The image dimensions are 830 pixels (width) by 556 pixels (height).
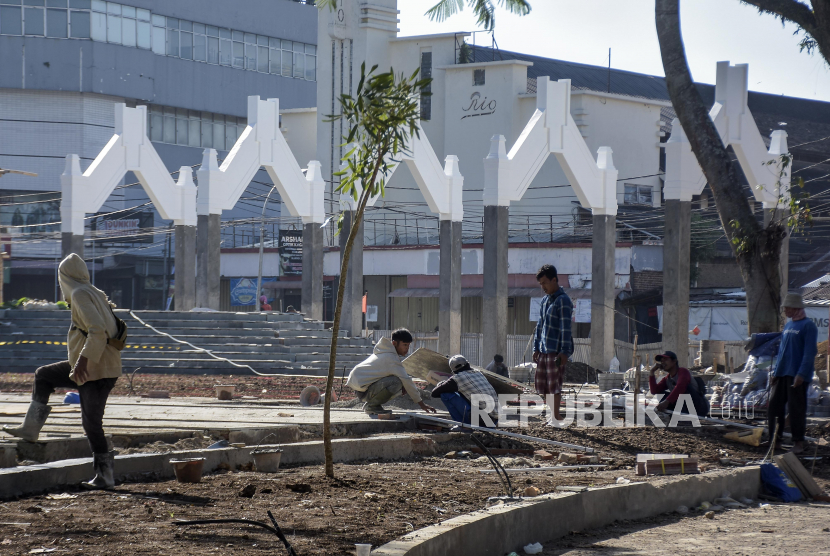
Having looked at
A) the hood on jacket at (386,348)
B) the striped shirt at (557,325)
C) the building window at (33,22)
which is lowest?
the hood on jacket at (386,348)

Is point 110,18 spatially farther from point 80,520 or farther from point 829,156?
point 80,520

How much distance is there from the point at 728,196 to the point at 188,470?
920 centimetres

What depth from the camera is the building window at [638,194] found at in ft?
145

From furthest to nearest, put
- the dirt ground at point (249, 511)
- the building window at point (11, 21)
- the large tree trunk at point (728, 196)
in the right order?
the building window at point (11, 21) < the large tree trunk at point (728, 196) < the dirt ground at point (249, 511)

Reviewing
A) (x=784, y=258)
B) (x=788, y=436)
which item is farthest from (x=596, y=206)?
(x=788, y=436)

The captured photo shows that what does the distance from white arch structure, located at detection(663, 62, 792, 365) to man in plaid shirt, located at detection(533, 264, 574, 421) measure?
10.5m

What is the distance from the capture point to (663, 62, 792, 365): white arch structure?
21859 mm

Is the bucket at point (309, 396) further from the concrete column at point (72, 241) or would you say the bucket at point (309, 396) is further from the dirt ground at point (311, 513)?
the concrete column at point (72, 241)

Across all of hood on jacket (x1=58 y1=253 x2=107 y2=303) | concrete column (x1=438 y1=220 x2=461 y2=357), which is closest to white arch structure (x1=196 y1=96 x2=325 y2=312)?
concrete column (x1=438 y1=220 x2=461 y2=357)

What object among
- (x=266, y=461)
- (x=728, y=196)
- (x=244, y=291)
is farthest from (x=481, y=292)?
(x=266, y=461)

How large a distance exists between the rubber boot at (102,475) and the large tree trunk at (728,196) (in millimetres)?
9102

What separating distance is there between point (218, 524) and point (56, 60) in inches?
1878

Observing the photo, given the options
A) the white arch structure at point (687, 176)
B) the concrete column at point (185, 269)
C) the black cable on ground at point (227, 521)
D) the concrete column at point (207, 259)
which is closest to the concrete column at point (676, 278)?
the white arch structure at point (687, 176)

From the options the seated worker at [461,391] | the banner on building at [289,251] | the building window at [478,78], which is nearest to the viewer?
the seated worker at [461,391]
